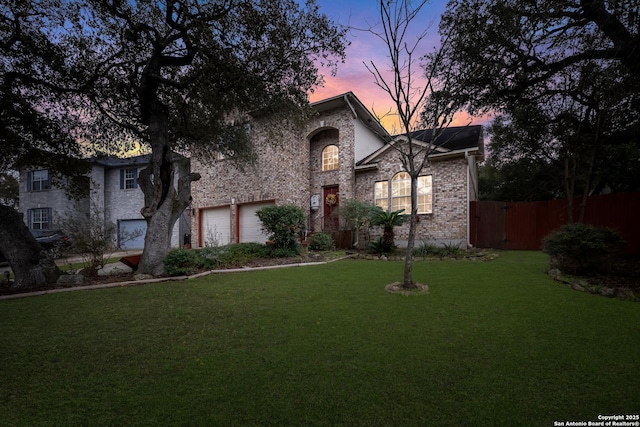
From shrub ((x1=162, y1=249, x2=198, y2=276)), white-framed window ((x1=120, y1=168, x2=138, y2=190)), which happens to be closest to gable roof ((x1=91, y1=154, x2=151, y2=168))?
white-framed window ((x1=120, y1=168, x2=138, y2=190))

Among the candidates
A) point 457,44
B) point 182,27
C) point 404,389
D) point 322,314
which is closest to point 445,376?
point 404,389

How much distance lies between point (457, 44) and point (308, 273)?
6.46 metres

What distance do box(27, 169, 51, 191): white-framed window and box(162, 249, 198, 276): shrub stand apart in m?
18.7

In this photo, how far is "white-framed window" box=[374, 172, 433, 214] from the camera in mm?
11805

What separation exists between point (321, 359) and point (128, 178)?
21.3 metres

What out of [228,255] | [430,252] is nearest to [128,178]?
[228,255]

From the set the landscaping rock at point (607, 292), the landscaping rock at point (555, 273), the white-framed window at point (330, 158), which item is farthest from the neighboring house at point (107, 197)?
the landscaping rock at point (607, 292)

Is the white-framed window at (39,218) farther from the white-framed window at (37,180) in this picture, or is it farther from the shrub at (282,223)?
the shrub at (282,223)

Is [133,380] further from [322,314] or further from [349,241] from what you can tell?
[349,241]

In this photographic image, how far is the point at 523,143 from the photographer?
1241cm

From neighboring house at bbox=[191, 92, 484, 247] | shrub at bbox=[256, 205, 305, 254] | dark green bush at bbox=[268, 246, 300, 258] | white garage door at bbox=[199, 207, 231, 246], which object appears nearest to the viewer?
dark green bush at bbox=[268, 246, 300, 258]

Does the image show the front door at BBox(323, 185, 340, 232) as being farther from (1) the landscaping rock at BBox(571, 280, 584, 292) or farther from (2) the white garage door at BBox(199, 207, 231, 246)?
(1) the landscaping rock at BBox(571, 280, 584, 292)

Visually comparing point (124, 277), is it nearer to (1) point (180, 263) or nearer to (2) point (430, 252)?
(1) point (180, 263)

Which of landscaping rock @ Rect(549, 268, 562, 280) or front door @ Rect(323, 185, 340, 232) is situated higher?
front door @ Rect(323, 185, 340, 232)
